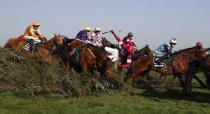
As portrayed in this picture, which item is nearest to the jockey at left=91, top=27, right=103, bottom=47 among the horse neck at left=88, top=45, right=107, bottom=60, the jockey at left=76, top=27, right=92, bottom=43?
the jockey at left=76, top=27, right=92, bottom=43

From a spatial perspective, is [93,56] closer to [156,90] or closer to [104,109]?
[156,90]

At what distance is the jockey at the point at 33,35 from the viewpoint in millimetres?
21797

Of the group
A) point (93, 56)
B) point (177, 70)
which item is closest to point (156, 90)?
point (177, 70)

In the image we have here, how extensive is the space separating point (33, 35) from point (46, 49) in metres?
1.59

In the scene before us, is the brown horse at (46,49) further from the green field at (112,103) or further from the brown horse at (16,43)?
the green field at (112,103)

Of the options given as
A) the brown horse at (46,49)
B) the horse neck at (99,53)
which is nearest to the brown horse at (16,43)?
the brown horse at (46,49)

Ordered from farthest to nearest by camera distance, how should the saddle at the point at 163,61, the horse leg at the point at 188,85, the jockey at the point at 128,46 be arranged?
the jockey at the point at 128,46
the saddle at the point at 163,61
the horse leg at the point at 188,85

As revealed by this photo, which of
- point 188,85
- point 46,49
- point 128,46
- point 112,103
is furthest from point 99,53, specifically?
point 128,46

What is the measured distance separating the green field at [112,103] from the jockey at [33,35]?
546 cm

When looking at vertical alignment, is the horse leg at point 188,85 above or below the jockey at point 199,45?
below

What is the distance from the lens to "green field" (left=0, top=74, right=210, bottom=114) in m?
13.8

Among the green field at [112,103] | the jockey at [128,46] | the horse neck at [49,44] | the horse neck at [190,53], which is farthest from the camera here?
the jockey at [128,46]

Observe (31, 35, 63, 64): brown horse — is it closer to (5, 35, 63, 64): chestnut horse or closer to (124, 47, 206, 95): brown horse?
(5, 35, 63, 64): chestnut horse

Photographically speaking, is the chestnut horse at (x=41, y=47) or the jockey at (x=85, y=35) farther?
the jockey at (x=85, y=35)
